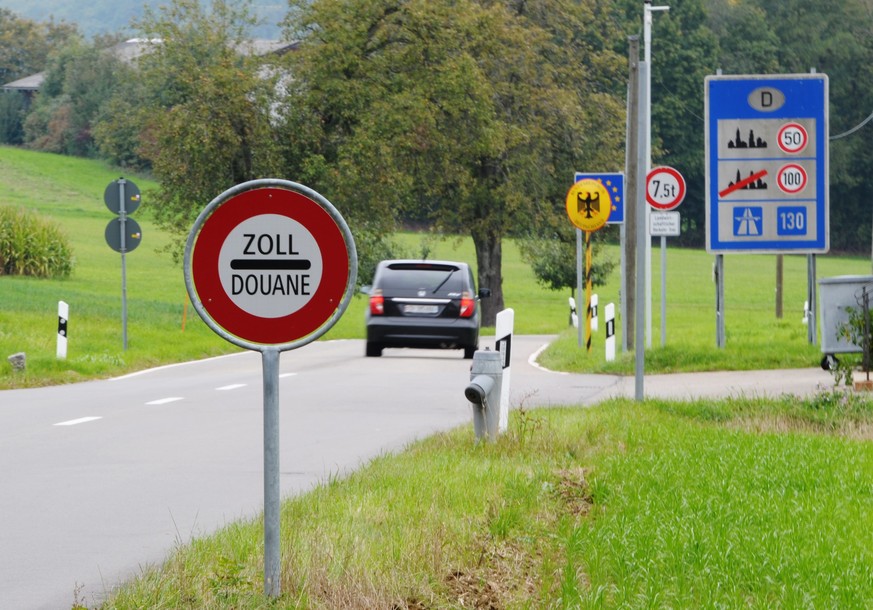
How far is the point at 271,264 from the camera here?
20.1 ft

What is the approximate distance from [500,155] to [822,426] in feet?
112

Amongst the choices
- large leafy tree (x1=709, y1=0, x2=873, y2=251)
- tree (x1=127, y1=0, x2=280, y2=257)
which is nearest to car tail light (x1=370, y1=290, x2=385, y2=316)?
tree (x1=127, y1=0, x2=280, y2=257)

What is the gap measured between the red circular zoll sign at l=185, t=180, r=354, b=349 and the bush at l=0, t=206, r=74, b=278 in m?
42.2

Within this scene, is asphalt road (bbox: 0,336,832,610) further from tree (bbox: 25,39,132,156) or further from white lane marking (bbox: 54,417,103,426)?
tree (bbox: 25,39,132,156)

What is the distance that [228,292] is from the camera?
6.12 meters

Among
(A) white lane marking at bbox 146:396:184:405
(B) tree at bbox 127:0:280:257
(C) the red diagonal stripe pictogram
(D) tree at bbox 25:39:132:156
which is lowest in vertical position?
(A) white lane marking at bbox 146:396:184:405

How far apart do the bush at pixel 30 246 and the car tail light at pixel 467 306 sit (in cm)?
2488

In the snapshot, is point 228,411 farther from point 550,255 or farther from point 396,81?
point 550,255

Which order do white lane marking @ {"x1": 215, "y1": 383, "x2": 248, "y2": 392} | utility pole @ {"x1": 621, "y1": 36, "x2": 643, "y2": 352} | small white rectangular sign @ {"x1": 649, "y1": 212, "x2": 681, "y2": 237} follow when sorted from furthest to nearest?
utility pole @ {"x1": 621, "y1": 36, "x2": 643, "y2": 352}
small white rectangular sign @ {"x1": 649, "y1": 212, "x2": 681, "y2": 237}
white lane marking @ {"x1": 215, "y1": 383, "x2": 248, "y2": 392}

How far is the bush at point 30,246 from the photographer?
47688 millimetres

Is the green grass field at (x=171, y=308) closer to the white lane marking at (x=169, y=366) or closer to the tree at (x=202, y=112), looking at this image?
the white lane marking at (x=169, y=366)


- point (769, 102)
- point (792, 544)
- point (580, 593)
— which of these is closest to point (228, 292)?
point (580, 593)

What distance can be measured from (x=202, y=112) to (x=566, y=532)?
31166 millimetres

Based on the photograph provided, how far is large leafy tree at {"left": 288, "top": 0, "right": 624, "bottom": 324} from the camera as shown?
129 feet
